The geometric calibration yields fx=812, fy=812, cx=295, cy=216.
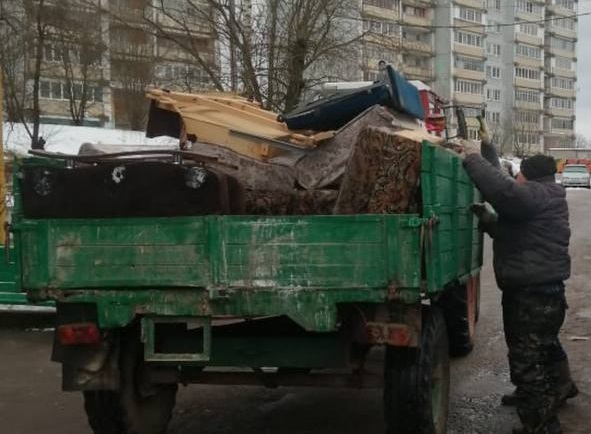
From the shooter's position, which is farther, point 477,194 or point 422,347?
point 477,194

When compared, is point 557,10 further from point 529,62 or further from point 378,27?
point 378,27

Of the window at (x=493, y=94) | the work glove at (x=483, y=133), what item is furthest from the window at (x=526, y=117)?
the work glove at (x=483, y=133)

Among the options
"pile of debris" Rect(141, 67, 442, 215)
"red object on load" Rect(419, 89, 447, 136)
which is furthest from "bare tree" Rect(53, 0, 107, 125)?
"pile of debris" Rect(141, 67, 442, 215)

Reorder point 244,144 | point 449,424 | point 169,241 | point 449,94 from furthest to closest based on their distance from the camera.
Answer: point 449,94 < point 449,424 < point 244,144 < point 169,241

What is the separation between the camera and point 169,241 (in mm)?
4398

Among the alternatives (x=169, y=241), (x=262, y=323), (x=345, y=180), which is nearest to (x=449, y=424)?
(x=262, y=323)

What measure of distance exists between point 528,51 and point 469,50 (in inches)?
632

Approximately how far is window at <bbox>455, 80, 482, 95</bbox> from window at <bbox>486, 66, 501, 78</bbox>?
338 cm

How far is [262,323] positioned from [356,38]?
804 inches

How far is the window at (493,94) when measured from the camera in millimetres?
97588

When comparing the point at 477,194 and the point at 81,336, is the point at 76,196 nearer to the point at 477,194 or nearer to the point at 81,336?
the point at 81,336

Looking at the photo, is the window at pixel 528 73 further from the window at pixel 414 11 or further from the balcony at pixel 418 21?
the window at pixel 414 11

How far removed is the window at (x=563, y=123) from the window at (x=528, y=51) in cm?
1096

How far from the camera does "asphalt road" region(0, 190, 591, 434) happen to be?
5750 mm
